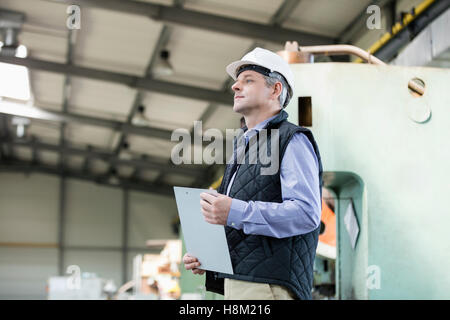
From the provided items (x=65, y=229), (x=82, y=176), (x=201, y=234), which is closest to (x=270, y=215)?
(x=201, y=234)

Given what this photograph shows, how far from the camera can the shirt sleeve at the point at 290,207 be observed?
1.71m

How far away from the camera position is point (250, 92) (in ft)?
6.29

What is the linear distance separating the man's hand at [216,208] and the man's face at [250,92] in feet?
1.11

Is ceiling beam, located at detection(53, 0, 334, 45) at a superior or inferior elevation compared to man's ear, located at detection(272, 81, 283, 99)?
superior

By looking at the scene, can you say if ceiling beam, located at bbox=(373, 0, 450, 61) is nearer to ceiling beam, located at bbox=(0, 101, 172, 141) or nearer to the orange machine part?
the orange machine part

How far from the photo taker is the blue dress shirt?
1711 millimetres

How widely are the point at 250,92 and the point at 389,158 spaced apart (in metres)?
1.75

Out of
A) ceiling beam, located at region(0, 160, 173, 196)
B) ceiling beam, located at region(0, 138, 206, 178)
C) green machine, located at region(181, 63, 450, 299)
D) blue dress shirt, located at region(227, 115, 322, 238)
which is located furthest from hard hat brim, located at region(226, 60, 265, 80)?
ceiling beam, located at region(0, 160, 173, 196)

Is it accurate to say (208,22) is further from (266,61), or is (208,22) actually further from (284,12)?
(266,61)

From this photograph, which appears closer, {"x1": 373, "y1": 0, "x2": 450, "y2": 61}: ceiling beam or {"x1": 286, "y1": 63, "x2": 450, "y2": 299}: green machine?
{"x1": 286, "y1": 63, "x2": 450, "y2": 299}: green machine

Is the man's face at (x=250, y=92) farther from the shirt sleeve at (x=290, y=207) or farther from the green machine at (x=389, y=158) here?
the green machine at (x=389, y=158)

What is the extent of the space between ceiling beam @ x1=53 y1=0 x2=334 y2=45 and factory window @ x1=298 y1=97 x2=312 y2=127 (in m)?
5.10
